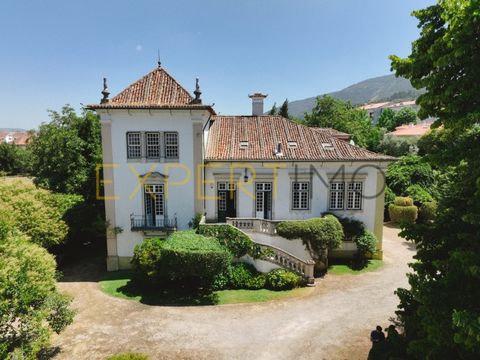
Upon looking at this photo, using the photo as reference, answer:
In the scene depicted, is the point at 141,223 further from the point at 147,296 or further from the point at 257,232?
the point at 257,232

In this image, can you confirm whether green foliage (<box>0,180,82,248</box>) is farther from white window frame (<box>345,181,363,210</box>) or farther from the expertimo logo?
white window frame (<box>345,181,363,210</box>)

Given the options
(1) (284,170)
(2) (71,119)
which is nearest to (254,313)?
(1) (284,170)

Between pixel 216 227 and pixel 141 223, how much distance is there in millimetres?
4846

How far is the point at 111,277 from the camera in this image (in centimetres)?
1858

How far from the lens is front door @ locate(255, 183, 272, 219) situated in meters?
19.8

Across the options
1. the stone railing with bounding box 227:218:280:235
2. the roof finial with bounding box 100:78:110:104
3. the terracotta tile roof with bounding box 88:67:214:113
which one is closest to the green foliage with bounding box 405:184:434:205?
the stone railing with bounding box 227:218:280:235

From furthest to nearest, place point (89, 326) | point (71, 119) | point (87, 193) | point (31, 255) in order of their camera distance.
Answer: point (71, 119) → point (87, 193) → point (89, 326) → point (31, 255)

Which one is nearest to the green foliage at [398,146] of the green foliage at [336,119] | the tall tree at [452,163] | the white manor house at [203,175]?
the green foliage at [336,119]

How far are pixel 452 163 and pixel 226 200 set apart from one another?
14593mm

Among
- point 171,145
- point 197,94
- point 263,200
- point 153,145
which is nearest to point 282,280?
point 263,200

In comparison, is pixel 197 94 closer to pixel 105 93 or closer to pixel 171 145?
pixel 171 145

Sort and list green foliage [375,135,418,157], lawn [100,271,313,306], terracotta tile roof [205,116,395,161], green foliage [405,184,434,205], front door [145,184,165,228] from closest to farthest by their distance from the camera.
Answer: lawn [100,271,313,306], front door [145,184,165,228], terracotta tile roof [205,116,395,161], green foliage [405,184,434,205], green foliage [375,135,418,157]

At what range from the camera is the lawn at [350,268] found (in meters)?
18.7

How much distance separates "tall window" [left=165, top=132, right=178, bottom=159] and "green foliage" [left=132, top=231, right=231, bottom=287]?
4680 millimetres
